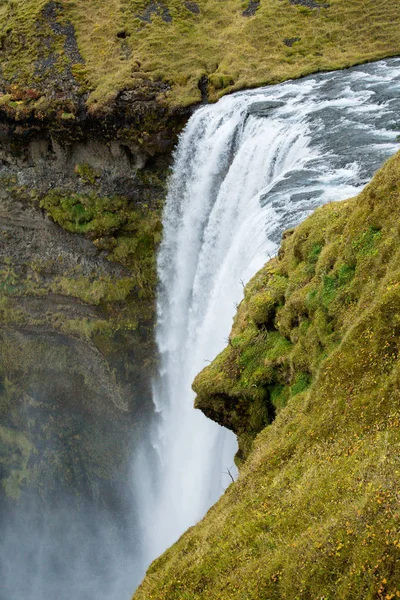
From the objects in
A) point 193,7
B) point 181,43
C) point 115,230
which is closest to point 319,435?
point 115,230

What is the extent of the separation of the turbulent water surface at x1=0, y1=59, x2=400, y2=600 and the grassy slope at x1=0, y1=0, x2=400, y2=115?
3.10 meters

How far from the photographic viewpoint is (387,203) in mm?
9617

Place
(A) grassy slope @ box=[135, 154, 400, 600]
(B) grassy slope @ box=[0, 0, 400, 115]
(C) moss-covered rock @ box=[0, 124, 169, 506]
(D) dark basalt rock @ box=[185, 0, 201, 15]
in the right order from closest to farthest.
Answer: (A) grassy slope @ box=[135, 154, 400, 600]
(B) grassy slope @ box=[0, 0, 400, 115]
(C) moss-covered rock @ box=[0, 124, 169, 506]
(D) dark basalt rock @ box=[185, 0, 201, 15]

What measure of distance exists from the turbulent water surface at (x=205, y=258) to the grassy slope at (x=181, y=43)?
3.10 metres

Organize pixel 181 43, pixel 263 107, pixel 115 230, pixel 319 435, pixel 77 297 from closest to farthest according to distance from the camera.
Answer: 1. pixel 319 435
2. pixel 263 107
3. pixel 115 230
4. pixel 77 297
5. pixel 181 43

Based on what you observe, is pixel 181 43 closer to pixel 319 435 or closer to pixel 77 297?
pixel 77 297

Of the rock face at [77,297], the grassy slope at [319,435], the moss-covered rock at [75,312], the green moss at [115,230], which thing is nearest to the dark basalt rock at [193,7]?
the rock face at [77,297]

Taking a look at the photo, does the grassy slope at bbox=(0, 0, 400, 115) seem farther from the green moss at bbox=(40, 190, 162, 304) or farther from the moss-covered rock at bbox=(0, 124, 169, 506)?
the green moss at bbox=(40, 190, 162, 304)

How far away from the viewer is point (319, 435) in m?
8.08

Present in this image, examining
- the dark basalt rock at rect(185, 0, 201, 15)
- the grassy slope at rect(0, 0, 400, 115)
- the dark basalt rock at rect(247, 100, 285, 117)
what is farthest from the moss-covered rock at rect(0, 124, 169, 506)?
the dark basalt rock at rect(185, 0, 201, 15)

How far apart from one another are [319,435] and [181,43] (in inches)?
1284

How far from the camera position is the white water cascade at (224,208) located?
18.4 metres

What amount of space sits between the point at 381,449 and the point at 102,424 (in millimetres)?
31541

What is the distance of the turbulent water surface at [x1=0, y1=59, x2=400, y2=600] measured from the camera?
61.7 ft
